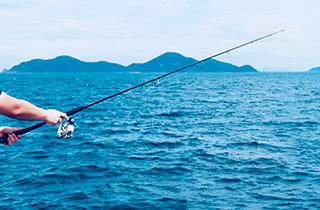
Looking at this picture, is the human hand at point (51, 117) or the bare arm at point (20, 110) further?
the human hand at point (51, 117)

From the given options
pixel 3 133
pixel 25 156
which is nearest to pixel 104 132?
pixel 25 156

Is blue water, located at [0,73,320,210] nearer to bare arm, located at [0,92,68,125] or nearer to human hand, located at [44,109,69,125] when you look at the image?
human hand, located at [44,109,69,125]

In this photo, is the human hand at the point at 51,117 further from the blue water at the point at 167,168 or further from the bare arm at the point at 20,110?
the blue water at the point at 167,168

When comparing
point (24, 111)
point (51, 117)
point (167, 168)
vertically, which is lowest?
point (167, 168)

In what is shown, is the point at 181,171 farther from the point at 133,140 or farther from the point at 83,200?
the point at 133,140

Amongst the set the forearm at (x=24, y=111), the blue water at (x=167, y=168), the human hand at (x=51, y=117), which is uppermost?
the forearm at (x=24, y=111)

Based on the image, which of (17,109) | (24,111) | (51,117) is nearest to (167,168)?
(51,117)

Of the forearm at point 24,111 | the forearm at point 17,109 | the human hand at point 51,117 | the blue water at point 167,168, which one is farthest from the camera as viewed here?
the blue water at point 167,168

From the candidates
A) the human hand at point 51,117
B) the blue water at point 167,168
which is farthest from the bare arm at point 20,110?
the blue water at point 167,168

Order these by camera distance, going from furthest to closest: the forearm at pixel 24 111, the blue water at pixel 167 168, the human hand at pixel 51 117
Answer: the blue water at pixel 167 168 → the human hand at pixel 51 117 → the forearm at pixel 24 111

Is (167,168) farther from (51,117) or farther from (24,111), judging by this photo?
(24,111)

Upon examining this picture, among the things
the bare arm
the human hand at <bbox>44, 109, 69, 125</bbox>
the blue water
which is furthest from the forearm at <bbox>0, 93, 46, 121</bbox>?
the blue water

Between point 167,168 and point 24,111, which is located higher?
point 24,111

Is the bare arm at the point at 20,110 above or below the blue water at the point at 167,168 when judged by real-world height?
above
